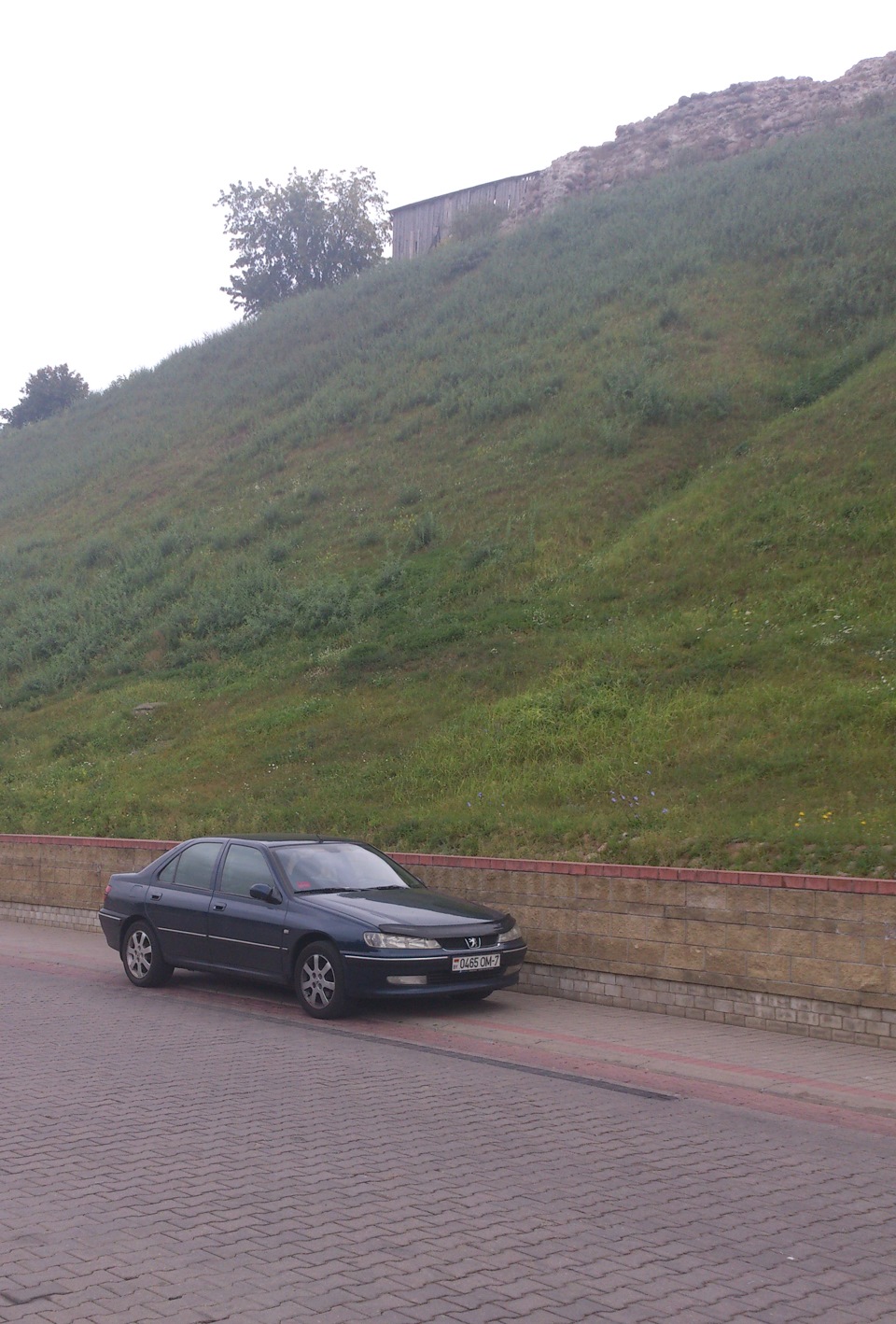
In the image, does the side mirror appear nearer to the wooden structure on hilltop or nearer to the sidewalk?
the sidewalk

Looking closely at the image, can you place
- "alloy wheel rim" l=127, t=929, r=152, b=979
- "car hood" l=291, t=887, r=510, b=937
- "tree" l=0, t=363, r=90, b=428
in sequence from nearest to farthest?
"car hood" l=291, t=887, r=510, b=937
"alloy wheel rim" l=127, t=929, r=152, b=979
"tree" l=0, t=363, r=90, b=428

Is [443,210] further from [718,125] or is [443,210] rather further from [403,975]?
[403,975]

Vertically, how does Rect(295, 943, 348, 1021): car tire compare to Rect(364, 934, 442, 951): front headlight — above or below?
below

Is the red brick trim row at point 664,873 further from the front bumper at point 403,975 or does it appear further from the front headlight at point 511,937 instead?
the front bumper at point 403,975

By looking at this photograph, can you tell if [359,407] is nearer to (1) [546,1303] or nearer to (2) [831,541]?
(2) [831,541]

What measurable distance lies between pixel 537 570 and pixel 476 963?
1218cm

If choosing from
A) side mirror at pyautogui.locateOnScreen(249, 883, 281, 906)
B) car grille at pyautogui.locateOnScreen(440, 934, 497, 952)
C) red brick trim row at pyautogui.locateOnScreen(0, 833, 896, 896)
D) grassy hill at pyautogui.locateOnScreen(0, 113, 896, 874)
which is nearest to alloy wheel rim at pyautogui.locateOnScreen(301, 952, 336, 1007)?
side mirror at pyautogui.locateOnScreen(249, 883, 281, 906)

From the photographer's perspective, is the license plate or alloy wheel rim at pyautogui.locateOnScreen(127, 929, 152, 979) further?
alloy wheel rim at pyautogui.locateOnScreen(127, 929, 152, 979)

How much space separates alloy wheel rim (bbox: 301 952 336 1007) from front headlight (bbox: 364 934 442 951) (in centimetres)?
43

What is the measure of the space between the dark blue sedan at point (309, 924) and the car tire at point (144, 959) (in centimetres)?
1

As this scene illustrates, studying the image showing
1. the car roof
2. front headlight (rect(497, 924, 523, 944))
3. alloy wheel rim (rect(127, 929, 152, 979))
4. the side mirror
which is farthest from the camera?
alloy wheel rim (rect(127, 929, 152, 979))

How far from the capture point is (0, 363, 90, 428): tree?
7225 cm

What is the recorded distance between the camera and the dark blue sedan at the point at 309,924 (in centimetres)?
952

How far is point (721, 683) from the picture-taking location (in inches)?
571
